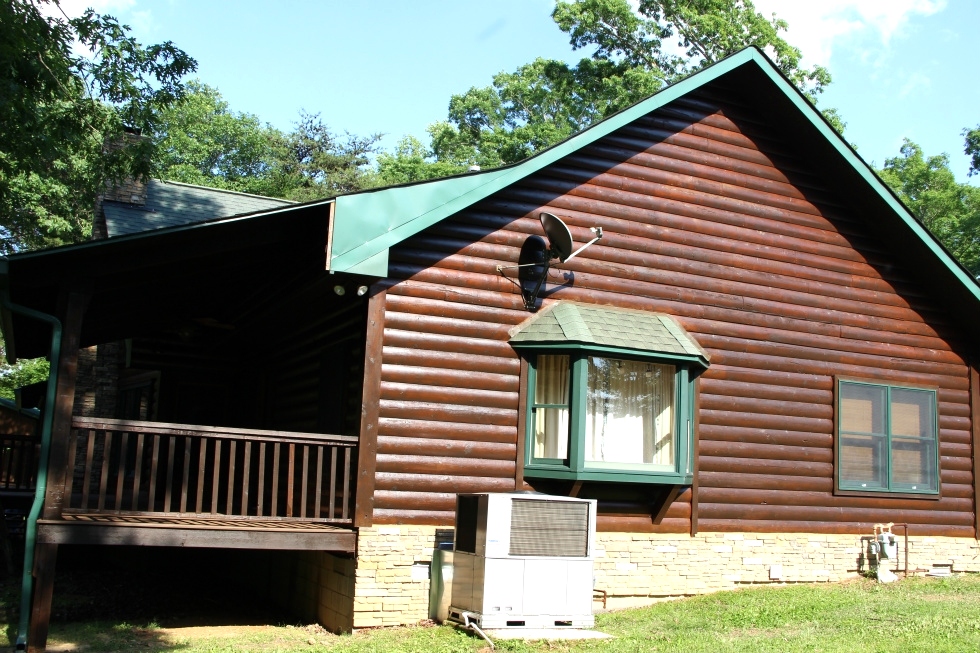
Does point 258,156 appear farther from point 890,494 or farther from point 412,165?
point 890,494

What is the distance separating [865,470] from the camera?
13594mm

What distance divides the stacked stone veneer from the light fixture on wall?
3.04m

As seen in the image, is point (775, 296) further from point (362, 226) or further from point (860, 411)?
point (362, 226)

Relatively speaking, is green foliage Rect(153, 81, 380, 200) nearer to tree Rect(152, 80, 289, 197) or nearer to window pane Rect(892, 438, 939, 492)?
tree Rect(152, 80, 289, 197)

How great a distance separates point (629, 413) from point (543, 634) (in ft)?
10.5

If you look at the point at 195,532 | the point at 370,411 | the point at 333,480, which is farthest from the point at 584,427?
the point at 195,532

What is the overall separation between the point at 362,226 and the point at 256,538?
346 cm

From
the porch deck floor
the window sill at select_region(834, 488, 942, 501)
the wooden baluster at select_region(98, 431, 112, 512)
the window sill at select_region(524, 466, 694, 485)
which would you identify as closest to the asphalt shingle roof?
the wooden baluster at select_region(98, 431, 112, 512)

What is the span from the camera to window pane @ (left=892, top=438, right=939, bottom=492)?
13.8 meters

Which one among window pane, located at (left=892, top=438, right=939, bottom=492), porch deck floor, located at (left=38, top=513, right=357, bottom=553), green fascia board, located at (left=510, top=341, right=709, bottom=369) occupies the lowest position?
porch deck floor, located at (left=38, top=513, right=357, bottom=553)

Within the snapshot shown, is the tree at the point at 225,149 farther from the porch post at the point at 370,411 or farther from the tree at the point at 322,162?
the porch post at the point at 370,411

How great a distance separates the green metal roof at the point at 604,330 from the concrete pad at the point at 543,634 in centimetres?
322

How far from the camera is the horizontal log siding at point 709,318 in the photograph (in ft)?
36.1

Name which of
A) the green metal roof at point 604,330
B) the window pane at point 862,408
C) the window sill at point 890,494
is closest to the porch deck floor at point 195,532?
the green metal roof at point 604,330
